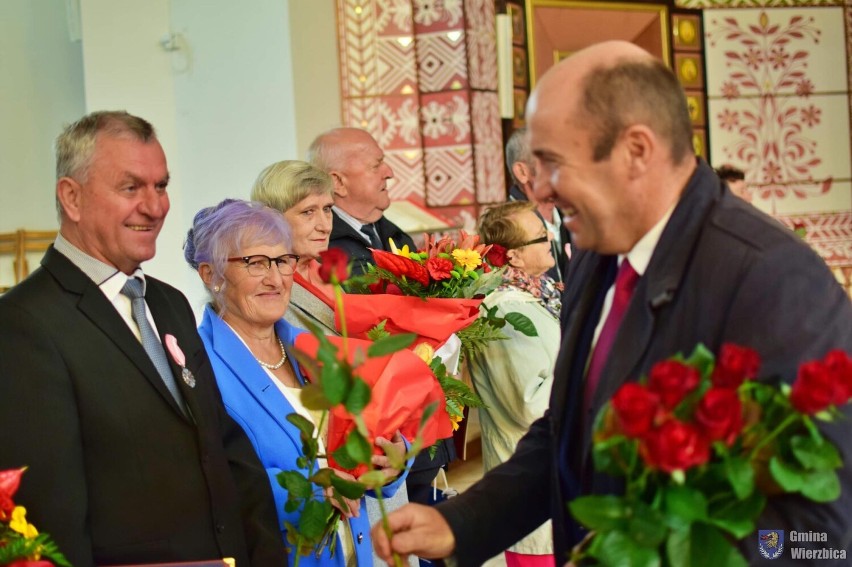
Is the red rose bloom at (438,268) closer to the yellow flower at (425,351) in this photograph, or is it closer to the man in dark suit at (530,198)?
the yellow flower at (425,351)

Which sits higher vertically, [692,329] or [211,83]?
[211,83]

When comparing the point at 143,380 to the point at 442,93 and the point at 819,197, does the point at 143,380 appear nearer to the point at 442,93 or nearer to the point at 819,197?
the point at 442,93

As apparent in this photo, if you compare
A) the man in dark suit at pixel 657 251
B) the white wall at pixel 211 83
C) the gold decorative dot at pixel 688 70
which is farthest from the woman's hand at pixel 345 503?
the gold decorative dot at pixel 688 70

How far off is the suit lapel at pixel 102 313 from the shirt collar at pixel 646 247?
1.02 m

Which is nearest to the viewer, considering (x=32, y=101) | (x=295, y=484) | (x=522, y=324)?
(x=295, y=484)

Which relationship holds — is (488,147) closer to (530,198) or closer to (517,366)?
(530,198)

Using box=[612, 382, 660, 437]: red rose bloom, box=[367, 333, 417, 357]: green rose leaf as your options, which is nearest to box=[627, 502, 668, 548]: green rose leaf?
box=[612, 382, 660, 437]: red rose bloom

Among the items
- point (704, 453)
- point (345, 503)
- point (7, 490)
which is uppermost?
point (704, 453)

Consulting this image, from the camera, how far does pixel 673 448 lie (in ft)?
4.11

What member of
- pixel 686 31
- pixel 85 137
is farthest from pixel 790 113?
pixel 85 137

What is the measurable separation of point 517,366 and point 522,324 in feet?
0.62

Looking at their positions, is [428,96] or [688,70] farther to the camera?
[688,70]

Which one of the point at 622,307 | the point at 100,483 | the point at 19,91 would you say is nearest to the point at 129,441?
the point at 100,483

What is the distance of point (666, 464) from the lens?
1.26 metres
